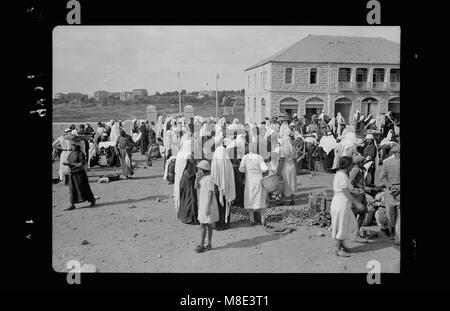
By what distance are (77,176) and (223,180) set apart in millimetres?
3368

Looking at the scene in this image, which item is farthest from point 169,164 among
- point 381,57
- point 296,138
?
point 381,57

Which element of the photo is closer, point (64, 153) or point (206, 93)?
point (206, 93)

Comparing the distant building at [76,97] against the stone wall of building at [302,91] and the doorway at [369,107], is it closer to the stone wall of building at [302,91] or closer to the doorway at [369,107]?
the stone wall of building at [302,91]

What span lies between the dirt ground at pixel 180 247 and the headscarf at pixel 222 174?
0.63m

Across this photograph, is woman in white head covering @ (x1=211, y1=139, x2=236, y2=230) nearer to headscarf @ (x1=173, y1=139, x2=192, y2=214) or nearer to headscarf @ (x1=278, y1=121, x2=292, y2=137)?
headscarf @ (x1=173, y1=139, x2=192, y2=214)

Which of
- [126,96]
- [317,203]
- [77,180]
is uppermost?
[126,96]

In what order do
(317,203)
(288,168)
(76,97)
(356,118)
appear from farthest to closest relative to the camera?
1. (356,118)
2. (288,168)
3. (317,203)
4. (76,97)

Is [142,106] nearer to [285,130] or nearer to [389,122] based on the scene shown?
[285,130]

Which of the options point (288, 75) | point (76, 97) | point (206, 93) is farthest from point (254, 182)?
point (288, 75)

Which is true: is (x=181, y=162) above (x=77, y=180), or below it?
above

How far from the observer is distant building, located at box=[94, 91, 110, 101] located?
735 centimetres

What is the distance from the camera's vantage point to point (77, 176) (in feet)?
26.1

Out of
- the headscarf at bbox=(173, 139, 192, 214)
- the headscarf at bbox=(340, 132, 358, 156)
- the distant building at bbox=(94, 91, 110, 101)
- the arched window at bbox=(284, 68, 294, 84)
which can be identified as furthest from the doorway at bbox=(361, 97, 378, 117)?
the distant building at bbox=(94, 91, 110, 101)
